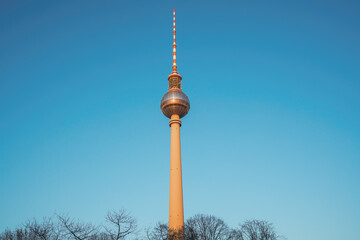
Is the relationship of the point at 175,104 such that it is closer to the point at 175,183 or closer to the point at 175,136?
the point at 175,136

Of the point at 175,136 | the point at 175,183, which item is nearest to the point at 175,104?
the point at 175,136

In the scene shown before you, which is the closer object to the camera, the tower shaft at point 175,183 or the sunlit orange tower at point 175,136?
the tower shaft at point 175,183

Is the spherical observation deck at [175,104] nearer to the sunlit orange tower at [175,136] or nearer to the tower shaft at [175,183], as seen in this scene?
the sunlit orange tower at [175,136]

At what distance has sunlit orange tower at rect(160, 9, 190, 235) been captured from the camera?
152ft

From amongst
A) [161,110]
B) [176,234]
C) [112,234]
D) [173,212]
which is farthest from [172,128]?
[112,234]

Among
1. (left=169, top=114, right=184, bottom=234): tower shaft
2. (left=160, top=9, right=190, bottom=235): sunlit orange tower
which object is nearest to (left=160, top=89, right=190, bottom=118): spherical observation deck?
(left=160, top=9, right=190, bottom=235): sunlit orange tower

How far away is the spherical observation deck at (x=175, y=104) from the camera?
179 ft

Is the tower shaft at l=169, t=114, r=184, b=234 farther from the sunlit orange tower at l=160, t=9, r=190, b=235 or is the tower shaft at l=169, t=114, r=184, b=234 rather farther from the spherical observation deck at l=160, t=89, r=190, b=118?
the spherical observation deck at l=160, t=89, r=190, b=118

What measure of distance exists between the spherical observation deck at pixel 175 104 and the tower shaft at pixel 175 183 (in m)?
1.04

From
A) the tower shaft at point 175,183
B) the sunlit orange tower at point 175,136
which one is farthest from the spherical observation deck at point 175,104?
the tower shaft at point 175,183

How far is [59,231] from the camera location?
32375mm

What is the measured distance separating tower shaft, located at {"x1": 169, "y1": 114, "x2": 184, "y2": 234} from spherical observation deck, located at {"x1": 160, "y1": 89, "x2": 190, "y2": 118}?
104 centimetres

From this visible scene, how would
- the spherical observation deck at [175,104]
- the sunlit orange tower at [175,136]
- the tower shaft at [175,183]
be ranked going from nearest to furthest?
the tower shaft at [175,183], the sunlit orange tower at [175,136], the spherical observation deck at [175,104]

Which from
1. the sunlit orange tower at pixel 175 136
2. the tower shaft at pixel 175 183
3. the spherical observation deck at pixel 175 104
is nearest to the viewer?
the tower shaft at pixel 175 183
